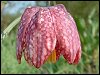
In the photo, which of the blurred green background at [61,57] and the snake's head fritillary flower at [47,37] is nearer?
the snake's head fritillary flower at [47,37]

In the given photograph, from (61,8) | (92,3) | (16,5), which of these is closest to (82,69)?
(16,5)

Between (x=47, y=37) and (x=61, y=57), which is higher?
(x=47, y=37)

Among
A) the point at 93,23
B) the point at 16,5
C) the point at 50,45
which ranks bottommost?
the point at 93,23

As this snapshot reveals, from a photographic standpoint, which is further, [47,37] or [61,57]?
[61,57]

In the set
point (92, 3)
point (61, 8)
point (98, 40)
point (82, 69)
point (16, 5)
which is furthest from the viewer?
point (92, 3)

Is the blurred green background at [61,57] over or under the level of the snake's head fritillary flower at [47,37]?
under

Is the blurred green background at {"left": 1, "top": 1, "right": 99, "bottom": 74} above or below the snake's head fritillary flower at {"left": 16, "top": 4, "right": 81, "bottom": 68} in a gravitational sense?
below

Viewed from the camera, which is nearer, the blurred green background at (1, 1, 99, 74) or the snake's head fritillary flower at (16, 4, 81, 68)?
the snake's head fritillary flower at (16, 4, 81, 68)

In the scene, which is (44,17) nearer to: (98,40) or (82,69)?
(82,69)
